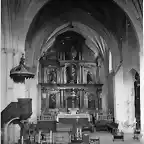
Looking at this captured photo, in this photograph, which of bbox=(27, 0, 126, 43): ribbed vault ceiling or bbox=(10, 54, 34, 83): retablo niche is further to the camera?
bbox=(27, 0, 126, 43): ribbed vault ceiling

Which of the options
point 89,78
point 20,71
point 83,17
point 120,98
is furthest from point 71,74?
point 20,71

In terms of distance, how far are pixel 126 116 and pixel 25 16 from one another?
999 cm

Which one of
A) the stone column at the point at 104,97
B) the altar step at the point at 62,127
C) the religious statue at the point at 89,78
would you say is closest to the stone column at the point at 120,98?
the altar step at the point at 62,127

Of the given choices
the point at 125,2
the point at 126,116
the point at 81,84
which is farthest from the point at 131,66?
the point at 81,84

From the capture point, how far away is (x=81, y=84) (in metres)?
30.6

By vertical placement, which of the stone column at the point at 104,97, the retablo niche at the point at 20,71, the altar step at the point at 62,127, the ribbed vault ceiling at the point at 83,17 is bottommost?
the altar step at the point at 62,127

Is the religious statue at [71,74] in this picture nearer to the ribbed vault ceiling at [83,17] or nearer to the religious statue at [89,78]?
the religious statue at [89,78]

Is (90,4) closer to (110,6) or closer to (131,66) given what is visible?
(110,6)

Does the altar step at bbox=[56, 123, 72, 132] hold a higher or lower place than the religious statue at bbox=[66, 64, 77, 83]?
lower

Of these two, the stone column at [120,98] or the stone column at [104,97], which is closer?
the stone column at [120,98]

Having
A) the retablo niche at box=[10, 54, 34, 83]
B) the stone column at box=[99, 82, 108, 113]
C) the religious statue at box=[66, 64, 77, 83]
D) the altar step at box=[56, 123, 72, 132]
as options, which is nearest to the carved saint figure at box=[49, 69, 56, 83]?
the religious statue at box=[66, 64, 77, 83]

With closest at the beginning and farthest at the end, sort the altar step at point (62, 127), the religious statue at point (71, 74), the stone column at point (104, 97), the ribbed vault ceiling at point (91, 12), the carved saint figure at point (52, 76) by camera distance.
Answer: the ribbed vault ceiling at point (91, 12) < the altar step at point (62, 127) < the stone column at point (104, 97) < the religious statue at point (71, 74) < the carved saint figure at point (52, 76)

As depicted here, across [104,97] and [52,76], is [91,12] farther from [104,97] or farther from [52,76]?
[104,97]

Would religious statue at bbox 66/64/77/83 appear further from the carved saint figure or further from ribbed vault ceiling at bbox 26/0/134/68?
ribbed vault ceiling at bbox 26/0/134/68
